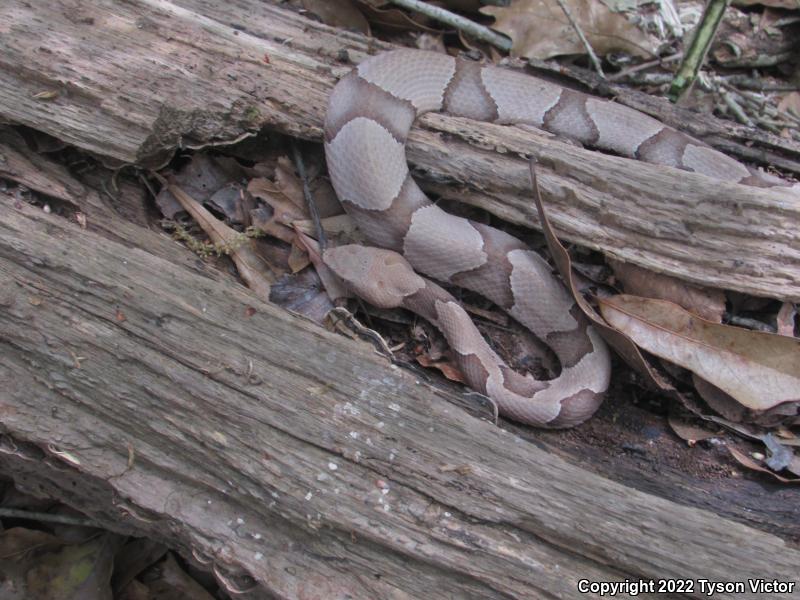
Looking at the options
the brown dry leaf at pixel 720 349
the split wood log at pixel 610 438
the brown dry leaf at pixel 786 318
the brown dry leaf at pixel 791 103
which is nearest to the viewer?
the split wood log at pixel 610 438

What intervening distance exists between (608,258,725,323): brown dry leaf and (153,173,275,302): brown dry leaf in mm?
1526

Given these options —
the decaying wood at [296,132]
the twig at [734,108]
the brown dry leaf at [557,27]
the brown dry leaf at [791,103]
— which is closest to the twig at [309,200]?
the decaying wood at [296,132]

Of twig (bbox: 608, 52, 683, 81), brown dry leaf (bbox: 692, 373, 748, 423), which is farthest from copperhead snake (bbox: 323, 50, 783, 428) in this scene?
twig (bbox: 608, 52, 683, 81)

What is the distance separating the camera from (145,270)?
233 centimetres

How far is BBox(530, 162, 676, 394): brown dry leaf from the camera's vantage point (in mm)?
2412

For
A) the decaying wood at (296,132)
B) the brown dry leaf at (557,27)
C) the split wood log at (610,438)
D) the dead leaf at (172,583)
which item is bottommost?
the dead leaf at (172,583)

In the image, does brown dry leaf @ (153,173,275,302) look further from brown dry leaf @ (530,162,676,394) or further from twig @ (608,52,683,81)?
twig @ (608,52,683,81)

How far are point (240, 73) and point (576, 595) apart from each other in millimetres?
2468

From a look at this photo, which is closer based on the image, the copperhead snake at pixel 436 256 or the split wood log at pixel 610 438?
the split wood log at pixel 610 438

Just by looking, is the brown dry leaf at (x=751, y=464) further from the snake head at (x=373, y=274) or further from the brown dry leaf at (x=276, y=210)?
the brown dry leaf at (x=276, y=210)

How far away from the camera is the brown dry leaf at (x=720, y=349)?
2373 millimetres

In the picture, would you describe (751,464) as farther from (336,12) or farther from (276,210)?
(336,12)

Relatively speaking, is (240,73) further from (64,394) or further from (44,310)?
(64,394)

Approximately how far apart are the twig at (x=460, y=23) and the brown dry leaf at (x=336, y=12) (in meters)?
0.24
